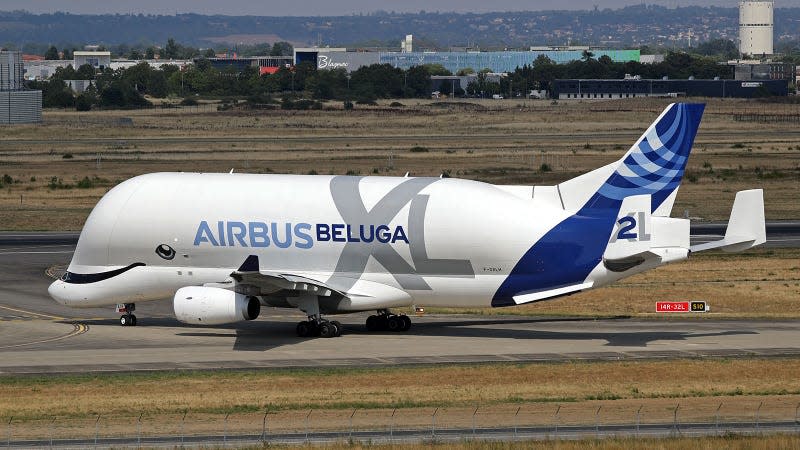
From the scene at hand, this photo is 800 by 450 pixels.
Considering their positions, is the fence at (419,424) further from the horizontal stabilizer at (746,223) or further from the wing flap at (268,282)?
the wing flap at (268,282)

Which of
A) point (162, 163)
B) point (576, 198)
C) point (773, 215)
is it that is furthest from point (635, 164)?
point (162, 163)

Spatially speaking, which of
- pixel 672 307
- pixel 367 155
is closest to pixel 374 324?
pixel 672 307

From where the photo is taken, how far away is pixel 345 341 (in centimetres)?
5359

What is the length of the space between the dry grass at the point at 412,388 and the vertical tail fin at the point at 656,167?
6.69 metres

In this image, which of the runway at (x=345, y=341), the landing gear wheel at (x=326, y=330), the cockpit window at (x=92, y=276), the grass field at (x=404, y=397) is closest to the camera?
the grass field at (x=404, y=397)

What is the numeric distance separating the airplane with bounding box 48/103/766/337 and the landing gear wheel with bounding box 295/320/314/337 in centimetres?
5

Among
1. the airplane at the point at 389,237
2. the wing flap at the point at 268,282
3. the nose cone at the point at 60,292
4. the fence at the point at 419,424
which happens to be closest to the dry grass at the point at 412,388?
the fence at the point at 419,424

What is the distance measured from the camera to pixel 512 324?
57.9m

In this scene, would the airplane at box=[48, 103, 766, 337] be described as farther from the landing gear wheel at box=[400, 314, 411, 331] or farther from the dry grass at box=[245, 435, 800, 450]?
the dry grass at box=[245, 435, 800, 450]

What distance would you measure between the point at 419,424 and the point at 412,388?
561 cm

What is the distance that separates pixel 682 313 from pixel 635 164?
11.1m

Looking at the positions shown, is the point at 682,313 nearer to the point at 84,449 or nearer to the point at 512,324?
the point at 512,324

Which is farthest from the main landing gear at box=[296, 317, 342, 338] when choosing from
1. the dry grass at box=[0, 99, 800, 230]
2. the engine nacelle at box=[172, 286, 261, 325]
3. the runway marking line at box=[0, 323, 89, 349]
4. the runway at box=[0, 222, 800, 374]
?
the dry grass at box=[0, 99, 800, 230]

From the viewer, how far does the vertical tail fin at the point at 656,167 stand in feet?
169
